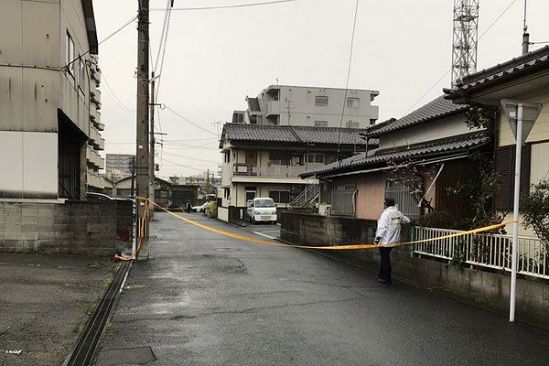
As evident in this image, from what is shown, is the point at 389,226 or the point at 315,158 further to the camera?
the point at 315,158

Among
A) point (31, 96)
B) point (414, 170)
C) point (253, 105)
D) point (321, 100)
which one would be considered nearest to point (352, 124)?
point (321, 100)

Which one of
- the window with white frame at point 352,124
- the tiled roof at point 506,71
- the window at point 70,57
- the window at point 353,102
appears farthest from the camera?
the window at point 353,102

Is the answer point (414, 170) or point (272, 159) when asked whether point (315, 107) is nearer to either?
point (272, 159)

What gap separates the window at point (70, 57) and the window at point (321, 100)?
47.2 meters

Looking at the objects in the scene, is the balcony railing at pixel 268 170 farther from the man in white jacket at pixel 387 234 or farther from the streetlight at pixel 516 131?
the streetlight at pixel 516 131

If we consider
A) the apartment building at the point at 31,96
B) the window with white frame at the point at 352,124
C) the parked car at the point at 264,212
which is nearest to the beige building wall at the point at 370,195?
the apartment building at the point at 31,96

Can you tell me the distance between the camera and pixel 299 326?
255 inches

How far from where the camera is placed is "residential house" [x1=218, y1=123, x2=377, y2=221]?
139 ft

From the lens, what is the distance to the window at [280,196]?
43938 millimetres

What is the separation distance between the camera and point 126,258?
12695mm

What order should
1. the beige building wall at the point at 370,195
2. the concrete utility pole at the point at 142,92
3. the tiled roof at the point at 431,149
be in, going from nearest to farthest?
1. the tiled roof at the point at 431,149
2. the concrete utility pole at the point at 142,92
3. the beige building wall at the point at 370,195

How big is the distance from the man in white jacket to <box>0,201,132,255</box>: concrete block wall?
6.51 metres

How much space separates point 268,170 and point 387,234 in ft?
108

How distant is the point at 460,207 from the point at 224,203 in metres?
37.0
